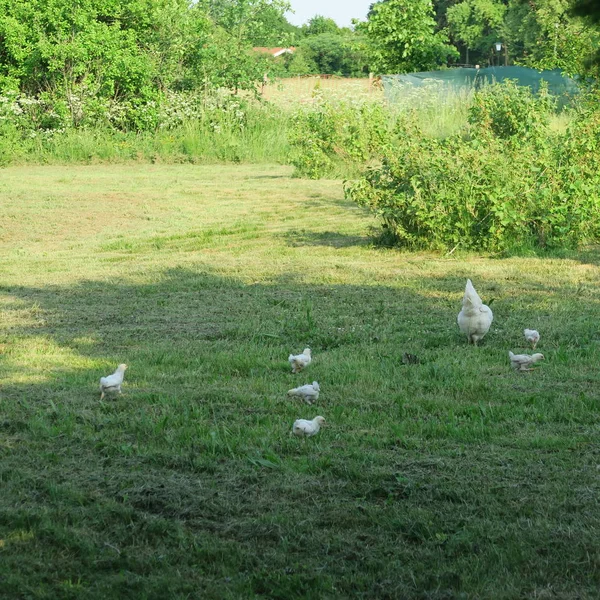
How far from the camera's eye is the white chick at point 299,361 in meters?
5.86

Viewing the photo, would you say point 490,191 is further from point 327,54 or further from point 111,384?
point 327,54

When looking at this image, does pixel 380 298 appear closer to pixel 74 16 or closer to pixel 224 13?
pixel 74 16

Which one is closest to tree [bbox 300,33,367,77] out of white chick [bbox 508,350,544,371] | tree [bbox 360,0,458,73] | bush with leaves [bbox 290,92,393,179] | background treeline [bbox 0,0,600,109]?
background treeline [bbox 0,0,600,109]

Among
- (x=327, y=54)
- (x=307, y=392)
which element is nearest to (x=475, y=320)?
(x=307, y=392)

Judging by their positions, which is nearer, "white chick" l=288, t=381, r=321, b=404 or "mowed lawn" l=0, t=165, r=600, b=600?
"mowed lawn" l=0, t=165, r=600, b=600

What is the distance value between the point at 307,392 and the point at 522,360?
1488 millimetres

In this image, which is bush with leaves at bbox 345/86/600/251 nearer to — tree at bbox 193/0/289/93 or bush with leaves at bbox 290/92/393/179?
bush with leaves at bbox 290/92/393/179

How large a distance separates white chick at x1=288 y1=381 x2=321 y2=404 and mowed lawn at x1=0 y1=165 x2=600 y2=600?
5 cm

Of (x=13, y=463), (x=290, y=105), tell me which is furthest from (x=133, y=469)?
(x=290, y=105)

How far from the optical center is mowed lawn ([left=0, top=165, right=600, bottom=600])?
3.37 metres

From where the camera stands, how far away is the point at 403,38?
1073 inches

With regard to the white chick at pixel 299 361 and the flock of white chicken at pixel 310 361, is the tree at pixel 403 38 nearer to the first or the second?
the flock of white chicken at pixel 310 361

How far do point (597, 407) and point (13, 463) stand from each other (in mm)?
3060

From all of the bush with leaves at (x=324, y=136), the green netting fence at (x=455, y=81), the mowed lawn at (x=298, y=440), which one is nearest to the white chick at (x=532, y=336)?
the mowed lawn at (x=298, y=440)
